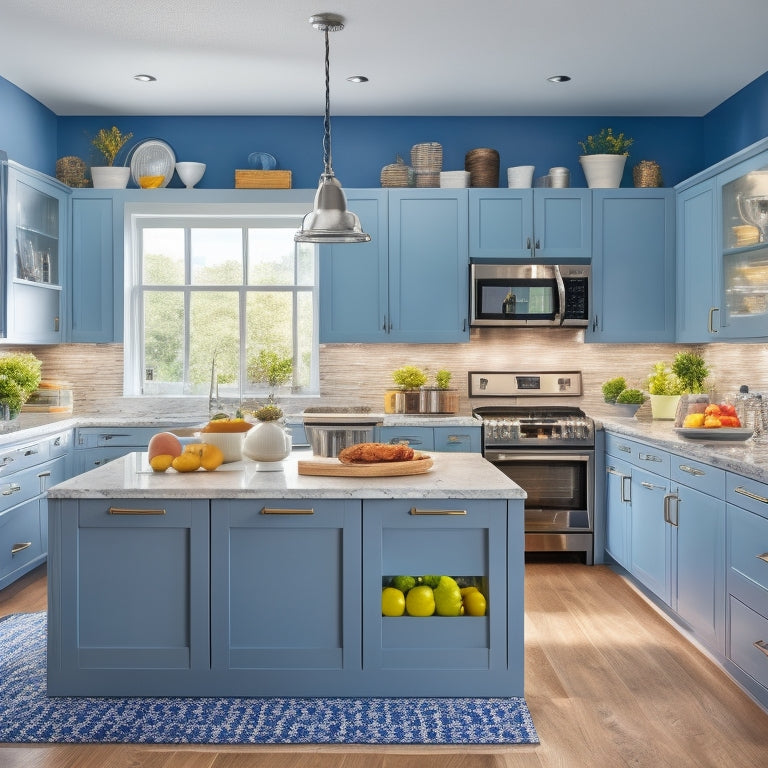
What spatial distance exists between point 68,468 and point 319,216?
9.04 feet

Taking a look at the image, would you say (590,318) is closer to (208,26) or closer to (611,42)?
(611,42)

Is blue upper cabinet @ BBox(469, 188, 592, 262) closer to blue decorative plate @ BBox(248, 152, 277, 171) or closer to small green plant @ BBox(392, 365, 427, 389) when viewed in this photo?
small green plant @ BBox(392, 365, 427, 389)

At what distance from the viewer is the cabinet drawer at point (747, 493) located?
3072 millimetres

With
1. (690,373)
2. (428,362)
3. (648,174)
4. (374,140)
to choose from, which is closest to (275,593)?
(428,362)

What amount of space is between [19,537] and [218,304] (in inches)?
86.5

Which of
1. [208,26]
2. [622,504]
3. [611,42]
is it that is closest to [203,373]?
[208,26]

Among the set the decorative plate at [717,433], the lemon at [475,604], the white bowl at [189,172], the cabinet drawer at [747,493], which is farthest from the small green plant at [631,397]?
the white bowl at [189,172]

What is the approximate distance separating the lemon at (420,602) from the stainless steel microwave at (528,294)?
2928mm

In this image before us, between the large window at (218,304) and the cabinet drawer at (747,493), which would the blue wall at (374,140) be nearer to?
the large window at (218,304)

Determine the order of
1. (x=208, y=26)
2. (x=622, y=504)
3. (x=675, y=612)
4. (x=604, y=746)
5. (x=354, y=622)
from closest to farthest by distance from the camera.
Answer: (x=604, y=746) < (x=354, y=622) < (x=675, y=612) < (x=208, y=26) < (x=622, y=504)

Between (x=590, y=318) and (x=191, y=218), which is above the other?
(x=191, y=218)

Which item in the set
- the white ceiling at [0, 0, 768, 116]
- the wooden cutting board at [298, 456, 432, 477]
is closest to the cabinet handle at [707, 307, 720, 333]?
the white ceiling at [0, 0, 768, 116]

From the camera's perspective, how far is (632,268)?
223 inches

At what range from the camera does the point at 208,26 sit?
4.31m
